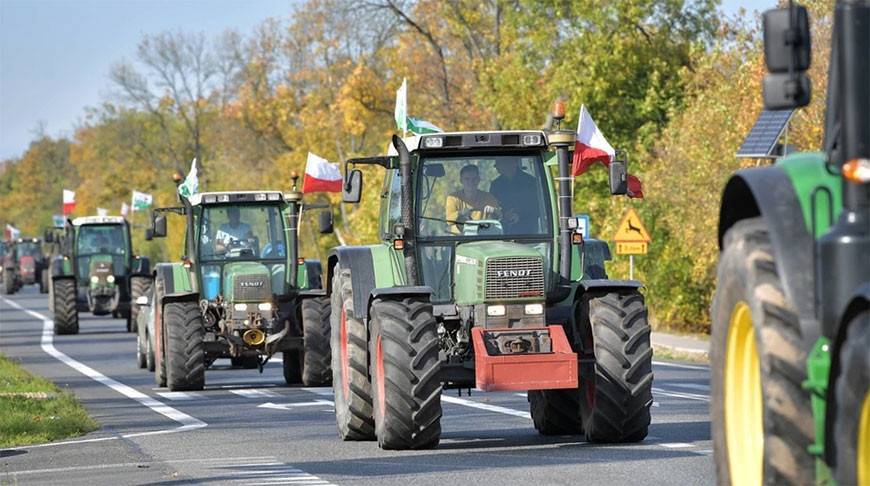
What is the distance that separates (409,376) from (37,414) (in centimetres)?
658

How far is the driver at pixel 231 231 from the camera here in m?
26.7

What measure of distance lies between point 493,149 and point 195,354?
30.2 ft

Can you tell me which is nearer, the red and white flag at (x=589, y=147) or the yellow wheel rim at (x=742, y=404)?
the yellow wheel rim at (x=742, y=404)

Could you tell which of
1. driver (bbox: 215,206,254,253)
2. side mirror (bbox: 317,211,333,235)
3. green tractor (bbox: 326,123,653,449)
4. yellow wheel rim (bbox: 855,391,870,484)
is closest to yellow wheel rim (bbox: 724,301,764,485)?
yellow wheel rim (bbox: 855,391,870,484)

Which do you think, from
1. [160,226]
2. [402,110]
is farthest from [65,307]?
[402,110]

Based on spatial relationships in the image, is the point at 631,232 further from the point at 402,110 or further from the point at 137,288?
the point at 402,110

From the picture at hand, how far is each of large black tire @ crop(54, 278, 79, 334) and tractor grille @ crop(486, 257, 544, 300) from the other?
2989 centimetres

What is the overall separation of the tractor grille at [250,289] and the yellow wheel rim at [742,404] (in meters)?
17.2

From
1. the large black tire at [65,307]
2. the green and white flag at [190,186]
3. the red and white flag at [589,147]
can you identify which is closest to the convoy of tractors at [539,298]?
the green and white flag at [190,186]

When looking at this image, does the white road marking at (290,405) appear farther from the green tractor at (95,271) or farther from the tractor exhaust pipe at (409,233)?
the green tractor at (95,271)

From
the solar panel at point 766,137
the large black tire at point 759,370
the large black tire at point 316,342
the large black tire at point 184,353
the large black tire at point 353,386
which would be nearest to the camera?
the large black tire at point 759,370

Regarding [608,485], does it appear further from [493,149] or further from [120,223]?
[120,223]

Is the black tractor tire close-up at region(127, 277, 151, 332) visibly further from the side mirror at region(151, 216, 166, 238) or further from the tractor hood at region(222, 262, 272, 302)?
the tractor hood at region(222, 262, 272, 302)

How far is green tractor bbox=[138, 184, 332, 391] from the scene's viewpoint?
24750 millimetres
